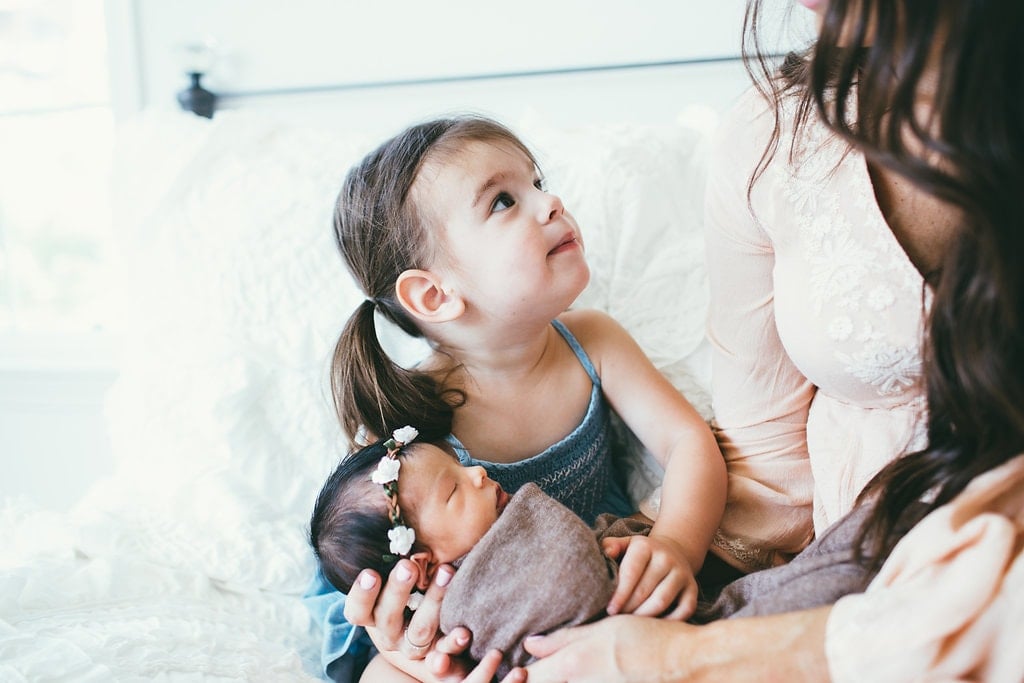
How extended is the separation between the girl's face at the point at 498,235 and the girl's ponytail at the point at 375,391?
0.52 ft

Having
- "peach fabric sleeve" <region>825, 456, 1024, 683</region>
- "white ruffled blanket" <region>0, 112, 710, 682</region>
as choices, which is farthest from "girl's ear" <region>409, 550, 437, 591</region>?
"peach fabric sleeve" <region>825, 456, 1024, 683</region>

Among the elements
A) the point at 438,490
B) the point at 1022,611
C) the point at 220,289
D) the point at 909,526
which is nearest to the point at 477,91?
the point at 220,289

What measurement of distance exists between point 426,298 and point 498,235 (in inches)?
6.1

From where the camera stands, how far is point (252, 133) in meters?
1.65

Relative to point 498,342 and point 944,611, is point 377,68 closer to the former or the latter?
point 498,342

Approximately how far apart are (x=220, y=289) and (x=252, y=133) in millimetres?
361

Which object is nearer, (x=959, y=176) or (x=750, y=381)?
(x=959, y=176)

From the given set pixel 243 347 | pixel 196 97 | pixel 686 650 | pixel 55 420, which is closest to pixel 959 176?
pixel 686 650

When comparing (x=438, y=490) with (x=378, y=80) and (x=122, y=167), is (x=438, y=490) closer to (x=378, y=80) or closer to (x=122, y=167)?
(x=122, y=167)

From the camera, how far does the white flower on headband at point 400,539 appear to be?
3.18 feet

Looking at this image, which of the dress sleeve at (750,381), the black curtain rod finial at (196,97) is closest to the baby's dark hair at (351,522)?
the dress sleeve at (750,381)

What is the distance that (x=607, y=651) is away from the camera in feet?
2.79

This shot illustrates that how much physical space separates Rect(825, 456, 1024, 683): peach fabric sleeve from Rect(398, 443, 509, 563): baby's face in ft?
1.41

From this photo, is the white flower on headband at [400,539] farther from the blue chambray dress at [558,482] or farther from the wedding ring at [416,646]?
the blue chambray dress at [558,482]
